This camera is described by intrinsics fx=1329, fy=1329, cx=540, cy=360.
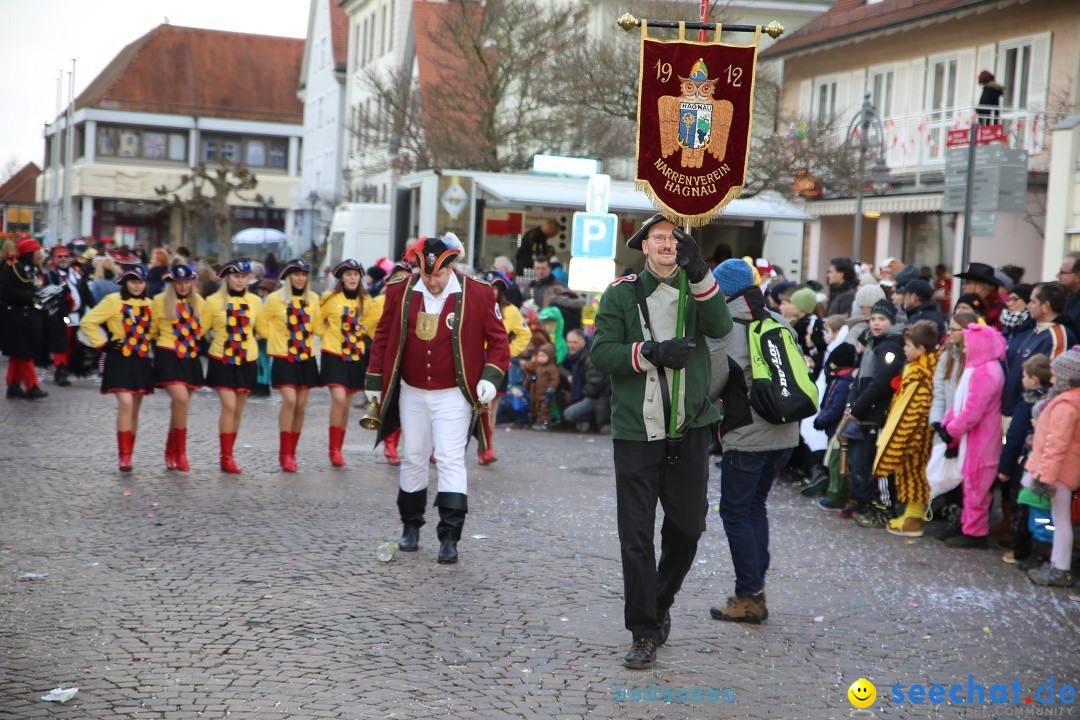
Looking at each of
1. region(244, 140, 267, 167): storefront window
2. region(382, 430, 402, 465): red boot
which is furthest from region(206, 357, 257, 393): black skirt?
region(244, 140, 267, 167): storefront window

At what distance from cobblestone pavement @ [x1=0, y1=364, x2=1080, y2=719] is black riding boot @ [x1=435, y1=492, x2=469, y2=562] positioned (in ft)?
0.47

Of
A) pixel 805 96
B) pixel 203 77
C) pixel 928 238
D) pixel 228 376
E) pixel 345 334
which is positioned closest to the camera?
pixel 228 376

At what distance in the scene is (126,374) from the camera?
11.0 meters

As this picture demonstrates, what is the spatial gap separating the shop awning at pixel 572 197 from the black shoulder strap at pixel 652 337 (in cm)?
1602

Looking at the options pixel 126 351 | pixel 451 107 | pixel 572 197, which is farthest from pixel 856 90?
pixel 126 351

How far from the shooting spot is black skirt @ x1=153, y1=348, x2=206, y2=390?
11039 mm

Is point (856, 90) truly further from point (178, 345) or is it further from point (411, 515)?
point (411, 515)

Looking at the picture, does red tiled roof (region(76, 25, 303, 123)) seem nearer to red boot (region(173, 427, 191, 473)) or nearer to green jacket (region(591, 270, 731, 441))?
red boot (region(173, 427, 191, 473))

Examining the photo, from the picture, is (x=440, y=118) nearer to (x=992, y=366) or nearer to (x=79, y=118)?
(x=992, y=366)

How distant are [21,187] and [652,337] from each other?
92195 mm

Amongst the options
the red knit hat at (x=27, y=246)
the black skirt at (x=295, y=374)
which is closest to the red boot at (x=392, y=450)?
the black skirt at (x=295, y=374)

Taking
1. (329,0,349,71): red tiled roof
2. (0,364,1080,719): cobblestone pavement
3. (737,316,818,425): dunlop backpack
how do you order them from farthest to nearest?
(329,0,349,71): red tiled roof < (737,316,818,425): dunlop backpack < (0,364,1080,719): cobblestone pavement

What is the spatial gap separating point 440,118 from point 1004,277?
2081cm

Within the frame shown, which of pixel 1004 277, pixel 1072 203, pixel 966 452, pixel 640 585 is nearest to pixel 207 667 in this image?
pixel 640 585
